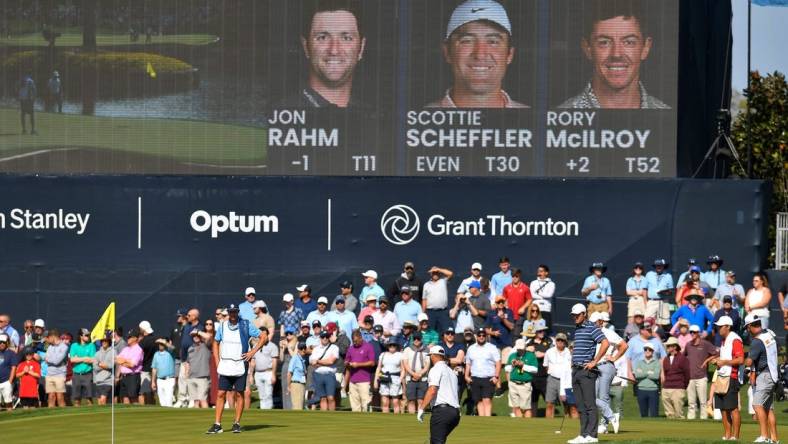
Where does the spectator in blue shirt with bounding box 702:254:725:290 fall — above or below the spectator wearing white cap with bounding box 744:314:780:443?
above

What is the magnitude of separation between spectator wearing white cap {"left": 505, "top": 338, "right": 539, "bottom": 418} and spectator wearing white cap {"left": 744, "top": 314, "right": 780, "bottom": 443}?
257 inches

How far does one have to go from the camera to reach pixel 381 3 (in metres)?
31.6

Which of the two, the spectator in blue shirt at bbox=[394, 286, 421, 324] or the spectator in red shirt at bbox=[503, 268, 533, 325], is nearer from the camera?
the spectator in blue shirt at bbox=[394, 286, 421, 324]

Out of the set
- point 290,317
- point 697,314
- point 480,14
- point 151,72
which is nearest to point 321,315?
point 290,317

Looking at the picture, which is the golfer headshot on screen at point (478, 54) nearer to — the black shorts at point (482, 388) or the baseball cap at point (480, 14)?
the baseball cap at point (480, 14)

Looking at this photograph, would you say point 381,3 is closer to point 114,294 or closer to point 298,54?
point 298,54

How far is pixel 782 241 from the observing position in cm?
3469

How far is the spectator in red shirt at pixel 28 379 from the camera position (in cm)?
3019

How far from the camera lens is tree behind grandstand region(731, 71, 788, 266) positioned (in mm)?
48688

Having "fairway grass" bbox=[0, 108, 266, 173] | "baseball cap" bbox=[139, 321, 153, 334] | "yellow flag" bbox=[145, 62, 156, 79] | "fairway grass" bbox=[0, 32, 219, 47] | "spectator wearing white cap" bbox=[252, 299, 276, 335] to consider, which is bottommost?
"baseball cap" bbox=[139, 321, 153, 334]

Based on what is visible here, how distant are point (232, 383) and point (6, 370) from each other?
7.75 meters

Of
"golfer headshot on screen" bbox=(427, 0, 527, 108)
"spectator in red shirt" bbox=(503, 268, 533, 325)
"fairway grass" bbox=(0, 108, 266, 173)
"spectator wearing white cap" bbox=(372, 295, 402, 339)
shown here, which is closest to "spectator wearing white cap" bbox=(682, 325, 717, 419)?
"spectator in red shirt" bbox=(503, 268, 533, 325)

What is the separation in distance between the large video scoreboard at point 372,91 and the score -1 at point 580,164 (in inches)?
1.0

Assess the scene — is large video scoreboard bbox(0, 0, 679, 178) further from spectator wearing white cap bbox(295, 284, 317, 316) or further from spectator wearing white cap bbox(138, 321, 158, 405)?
spectator wearing white cap bbox(138, 321, 158, 405)
